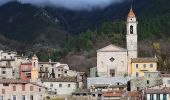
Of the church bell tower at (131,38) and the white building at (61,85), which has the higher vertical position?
the church bell tower at (131,38)

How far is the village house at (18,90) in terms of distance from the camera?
79062mm

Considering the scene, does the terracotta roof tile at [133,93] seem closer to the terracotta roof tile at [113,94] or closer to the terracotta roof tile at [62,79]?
the terracotta roof tile at [113,94]

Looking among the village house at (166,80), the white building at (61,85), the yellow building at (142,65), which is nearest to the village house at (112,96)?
the village house at (166,80)

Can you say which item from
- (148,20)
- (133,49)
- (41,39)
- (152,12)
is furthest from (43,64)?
(41,39)

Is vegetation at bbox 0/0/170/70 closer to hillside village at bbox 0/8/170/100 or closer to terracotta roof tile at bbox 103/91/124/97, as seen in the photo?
hillside village at bbox 0/8/170/100

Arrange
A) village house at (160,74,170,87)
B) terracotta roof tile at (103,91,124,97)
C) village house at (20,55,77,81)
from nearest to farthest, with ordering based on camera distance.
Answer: terracotta roof tile at (103,91,124,97)
village house at (160,74,170,87)
village house at (20,55,77,81)

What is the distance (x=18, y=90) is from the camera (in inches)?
3127

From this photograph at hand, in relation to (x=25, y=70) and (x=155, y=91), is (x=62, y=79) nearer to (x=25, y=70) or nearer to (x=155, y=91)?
(x=25, y=70)

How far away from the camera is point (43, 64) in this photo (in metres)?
94.0

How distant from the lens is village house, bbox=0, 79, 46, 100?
7906 cm

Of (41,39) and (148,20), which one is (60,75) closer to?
(148,20)

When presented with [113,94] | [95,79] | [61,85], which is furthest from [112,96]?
[61,85]

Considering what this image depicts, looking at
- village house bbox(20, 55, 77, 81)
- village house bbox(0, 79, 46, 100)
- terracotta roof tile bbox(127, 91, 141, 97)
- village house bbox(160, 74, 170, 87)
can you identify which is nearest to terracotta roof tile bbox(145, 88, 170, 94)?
terracotta roof tile bbox(127, 91, 141, 97)

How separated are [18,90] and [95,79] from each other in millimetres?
11476
